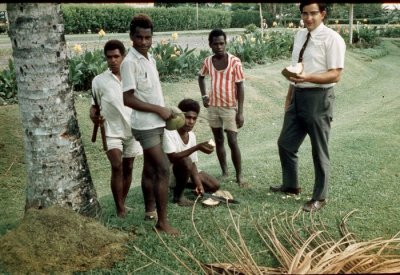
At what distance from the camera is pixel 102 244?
324cm

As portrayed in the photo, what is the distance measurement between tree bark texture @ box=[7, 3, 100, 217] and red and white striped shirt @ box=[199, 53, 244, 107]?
81.6 inches

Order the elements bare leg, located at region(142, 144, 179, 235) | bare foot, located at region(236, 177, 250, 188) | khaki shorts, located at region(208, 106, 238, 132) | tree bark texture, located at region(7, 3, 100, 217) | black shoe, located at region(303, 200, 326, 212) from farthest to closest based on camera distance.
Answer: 1. khaki shorts, located at region(208, 106, 238, 132)
2. bare foot, located at region(236, 177, 250, 188)
3. black shoe, located at region(303, 200, 326, 212)
4. bare leg, located at region(142, 144, 179, 235)
5. tree bark texture, located at region(7, 3, 100, 217)

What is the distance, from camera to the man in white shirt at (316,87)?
4156 millimetres

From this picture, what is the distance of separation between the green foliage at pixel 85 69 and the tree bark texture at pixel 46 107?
5.14 metres

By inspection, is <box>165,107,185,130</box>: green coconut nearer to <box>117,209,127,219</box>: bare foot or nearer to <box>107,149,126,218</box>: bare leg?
<box>107,149,126,218</box>: bare leg

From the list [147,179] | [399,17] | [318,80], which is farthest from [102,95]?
[399,17]

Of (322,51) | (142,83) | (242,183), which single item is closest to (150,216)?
(142,83)

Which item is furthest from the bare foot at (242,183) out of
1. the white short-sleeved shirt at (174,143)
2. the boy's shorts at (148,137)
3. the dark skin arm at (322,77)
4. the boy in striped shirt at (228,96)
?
the boy's shorts at (148,137)

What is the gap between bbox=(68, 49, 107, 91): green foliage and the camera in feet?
27.8

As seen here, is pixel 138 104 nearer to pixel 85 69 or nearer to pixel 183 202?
pixel 183 202

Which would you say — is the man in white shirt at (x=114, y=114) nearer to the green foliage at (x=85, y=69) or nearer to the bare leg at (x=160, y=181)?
the bare leg at (x=160, y=181)

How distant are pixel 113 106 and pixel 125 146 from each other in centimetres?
38

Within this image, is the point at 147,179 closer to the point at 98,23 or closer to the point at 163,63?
the point at 163,63

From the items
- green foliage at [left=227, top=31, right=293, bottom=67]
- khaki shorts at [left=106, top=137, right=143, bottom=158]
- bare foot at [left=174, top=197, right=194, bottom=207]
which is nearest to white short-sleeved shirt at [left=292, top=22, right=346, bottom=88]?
bare foot at [left=174, top=197, right=194, bottom=207]
